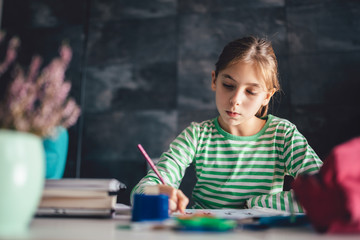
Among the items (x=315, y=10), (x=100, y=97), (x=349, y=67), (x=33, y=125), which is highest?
(x=315, y=10)

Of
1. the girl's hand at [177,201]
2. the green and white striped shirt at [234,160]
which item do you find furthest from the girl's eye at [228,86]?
the girl's hand at [177,201]

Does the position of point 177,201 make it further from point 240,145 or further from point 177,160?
point 240,145

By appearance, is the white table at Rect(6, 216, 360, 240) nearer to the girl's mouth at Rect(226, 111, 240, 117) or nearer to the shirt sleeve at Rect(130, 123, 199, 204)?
the shirt sleeve at Rect(130, 123, 199, 204)

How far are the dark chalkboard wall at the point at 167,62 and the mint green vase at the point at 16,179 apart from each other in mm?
1322

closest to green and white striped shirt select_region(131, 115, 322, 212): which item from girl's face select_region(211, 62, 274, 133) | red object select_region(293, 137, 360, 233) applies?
girl's face select_region(211, 62, 274, 133)

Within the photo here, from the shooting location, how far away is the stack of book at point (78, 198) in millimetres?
655

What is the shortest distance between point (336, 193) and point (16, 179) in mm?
460

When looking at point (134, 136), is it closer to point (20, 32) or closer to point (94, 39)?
point (94, 39)

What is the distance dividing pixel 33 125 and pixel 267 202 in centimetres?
67

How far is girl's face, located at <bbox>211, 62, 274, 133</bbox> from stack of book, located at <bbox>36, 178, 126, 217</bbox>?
592mm

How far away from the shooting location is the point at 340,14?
6.30ft

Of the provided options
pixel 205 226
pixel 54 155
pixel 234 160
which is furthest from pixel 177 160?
pixel 54 155

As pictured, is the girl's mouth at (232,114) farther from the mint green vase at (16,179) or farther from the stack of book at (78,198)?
the mint green vase at (16,179)

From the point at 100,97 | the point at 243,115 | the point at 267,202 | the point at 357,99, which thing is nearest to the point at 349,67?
the point at 357,99
